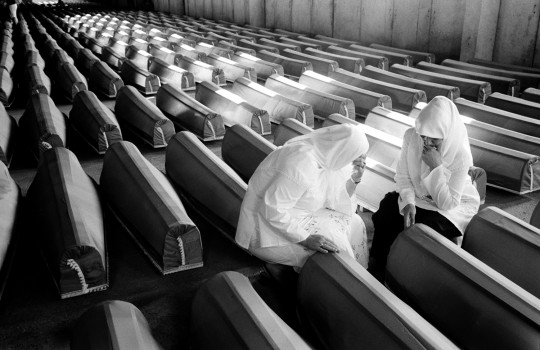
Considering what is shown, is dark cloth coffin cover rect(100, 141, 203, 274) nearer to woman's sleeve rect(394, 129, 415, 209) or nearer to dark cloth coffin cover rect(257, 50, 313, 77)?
woman's sleeve rect(394, 129, 415, 209)

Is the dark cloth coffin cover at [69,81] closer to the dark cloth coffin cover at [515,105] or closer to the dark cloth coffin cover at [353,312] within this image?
the dark cloth coffin cover at [515,105]

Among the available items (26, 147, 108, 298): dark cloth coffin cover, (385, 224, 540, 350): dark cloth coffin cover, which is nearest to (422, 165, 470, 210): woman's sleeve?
(385, 224, 540, 350): dark cloth coffin cover

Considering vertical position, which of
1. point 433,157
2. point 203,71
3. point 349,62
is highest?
point 433,157

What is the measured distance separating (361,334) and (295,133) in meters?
2.38

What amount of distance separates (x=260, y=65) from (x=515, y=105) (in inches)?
136

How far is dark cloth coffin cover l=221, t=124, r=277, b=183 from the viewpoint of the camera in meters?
3.66

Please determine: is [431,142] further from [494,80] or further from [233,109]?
[494,80]

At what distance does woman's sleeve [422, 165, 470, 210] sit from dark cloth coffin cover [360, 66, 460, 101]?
2692mm

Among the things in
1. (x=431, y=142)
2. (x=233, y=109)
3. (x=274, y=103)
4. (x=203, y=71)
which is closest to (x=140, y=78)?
(x=203, y=71)

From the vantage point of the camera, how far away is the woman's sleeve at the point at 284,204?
2.27 m

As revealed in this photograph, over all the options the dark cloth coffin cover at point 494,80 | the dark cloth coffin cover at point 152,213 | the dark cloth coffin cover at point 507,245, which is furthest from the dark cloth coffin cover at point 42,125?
the dark cloth coffin cover at point 494,80

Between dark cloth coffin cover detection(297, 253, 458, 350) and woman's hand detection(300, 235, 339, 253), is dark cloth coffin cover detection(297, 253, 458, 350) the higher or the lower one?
the lower one

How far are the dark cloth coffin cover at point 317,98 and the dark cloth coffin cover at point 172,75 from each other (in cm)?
123

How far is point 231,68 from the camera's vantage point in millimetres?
6973
